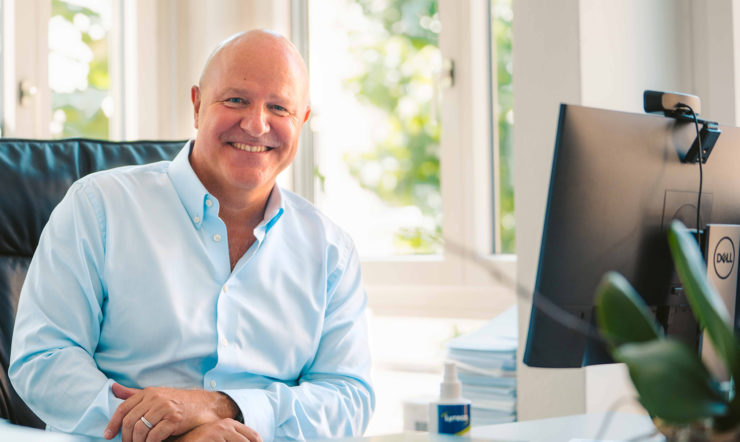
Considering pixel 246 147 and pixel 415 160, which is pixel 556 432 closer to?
pixel 246 147

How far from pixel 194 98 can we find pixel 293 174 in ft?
3.81

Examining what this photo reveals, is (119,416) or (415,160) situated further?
(415,160)

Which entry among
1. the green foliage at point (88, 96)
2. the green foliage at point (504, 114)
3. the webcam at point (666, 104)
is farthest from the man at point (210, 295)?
the green foliage at point (88, 96)

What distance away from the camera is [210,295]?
54.8 inches

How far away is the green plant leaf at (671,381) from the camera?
1.40 ft

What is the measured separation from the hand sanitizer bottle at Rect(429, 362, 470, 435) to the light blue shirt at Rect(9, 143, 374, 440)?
39 cm

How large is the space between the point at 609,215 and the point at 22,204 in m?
1.11

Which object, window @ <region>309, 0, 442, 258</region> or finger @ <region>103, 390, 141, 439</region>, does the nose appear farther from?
window @ <region>309, 0, 442, 258</region>

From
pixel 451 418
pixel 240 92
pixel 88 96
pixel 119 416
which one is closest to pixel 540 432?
pixel 451 418

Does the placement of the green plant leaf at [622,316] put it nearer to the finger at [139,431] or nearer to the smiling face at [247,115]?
the finger at [139,431]

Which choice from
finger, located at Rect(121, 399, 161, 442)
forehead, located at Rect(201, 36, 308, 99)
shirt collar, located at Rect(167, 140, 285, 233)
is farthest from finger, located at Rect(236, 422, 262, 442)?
forehead, located at Rect(201, 36, 308, 99)

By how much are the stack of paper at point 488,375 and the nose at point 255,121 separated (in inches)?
29.1

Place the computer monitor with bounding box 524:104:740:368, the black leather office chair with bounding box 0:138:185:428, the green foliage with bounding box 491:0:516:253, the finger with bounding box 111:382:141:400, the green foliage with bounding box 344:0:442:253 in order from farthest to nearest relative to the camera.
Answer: the green foliage with bounding box 344:0:442:253, the green foliage with bounding box 491:0:516:253, the black leather office chair with bounding box 0:138:185:428, the finger with bounding box 111:382:141:400, the computer monitor with bounding box 524:104:740:368

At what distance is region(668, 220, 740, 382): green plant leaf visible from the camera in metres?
0.47
